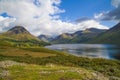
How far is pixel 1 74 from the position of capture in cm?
4488

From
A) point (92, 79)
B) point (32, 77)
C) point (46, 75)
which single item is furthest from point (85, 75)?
point (32, 77)

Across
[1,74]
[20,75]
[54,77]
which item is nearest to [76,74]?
[54,77]

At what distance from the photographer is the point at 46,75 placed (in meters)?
44.6

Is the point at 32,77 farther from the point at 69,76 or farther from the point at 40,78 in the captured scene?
the point at 69,76

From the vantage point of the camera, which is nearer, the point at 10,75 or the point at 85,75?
the point at 10,75

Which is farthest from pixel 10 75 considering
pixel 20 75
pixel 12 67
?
pixel 12 67

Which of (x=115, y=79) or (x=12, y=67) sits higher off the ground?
(x=12, y=67)

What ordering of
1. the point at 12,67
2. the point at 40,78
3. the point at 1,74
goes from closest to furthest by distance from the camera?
1. the point at 40,78
2. the point at 1,74
3. the point at 12,67

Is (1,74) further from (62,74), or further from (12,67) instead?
(62,74)

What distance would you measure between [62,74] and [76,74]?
3094 mm

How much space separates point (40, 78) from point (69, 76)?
20.7 feet

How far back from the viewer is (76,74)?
150ft

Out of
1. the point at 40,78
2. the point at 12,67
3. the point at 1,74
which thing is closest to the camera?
the point at 40,78

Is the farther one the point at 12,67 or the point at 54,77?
→ the point at 12,67
